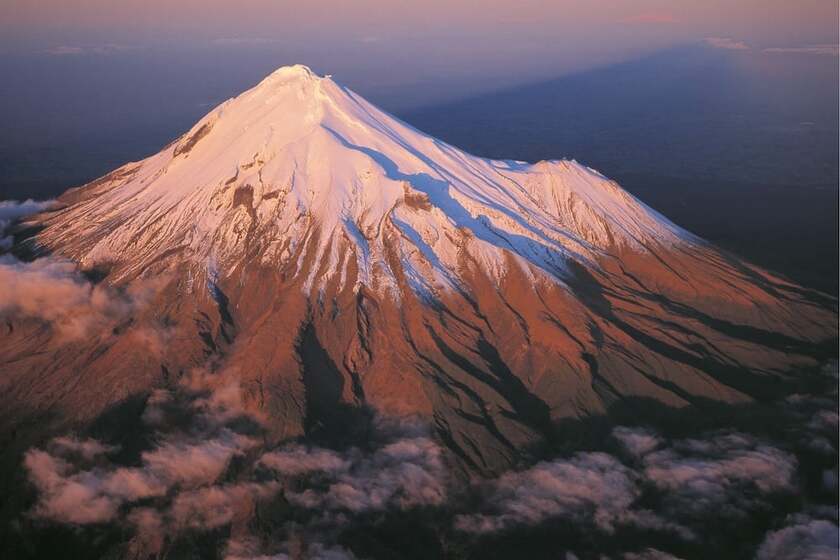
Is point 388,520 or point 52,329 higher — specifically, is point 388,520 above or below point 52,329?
below

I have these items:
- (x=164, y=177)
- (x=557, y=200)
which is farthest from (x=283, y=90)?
(x=557, y=200)

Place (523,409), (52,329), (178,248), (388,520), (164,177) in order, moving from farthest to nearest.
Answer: (164,177)
(178,248)
(52,329)
(523,409)
(388,520)

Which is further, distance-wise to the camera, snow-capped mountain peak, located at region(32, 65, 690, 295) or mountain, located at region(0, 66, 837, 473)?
snow-capped mountain peak, located at region(32, 65, 690, 295)

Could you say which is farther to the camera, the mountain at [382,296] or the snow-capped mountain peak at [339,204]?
the snow-capped mountain peak at [339,204]

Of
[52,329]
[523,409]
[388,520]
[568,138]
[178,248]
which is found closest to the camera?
[388,520]

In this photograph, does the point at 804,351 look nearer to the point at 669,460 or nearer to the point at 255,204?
the point at 669,460

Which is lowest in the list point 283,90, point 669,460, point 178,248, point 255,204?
point 669,460

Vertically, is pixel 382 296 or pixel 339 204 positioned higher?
pixel 339 204

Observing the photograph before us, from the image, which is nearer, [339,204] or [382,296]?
[382,296]
